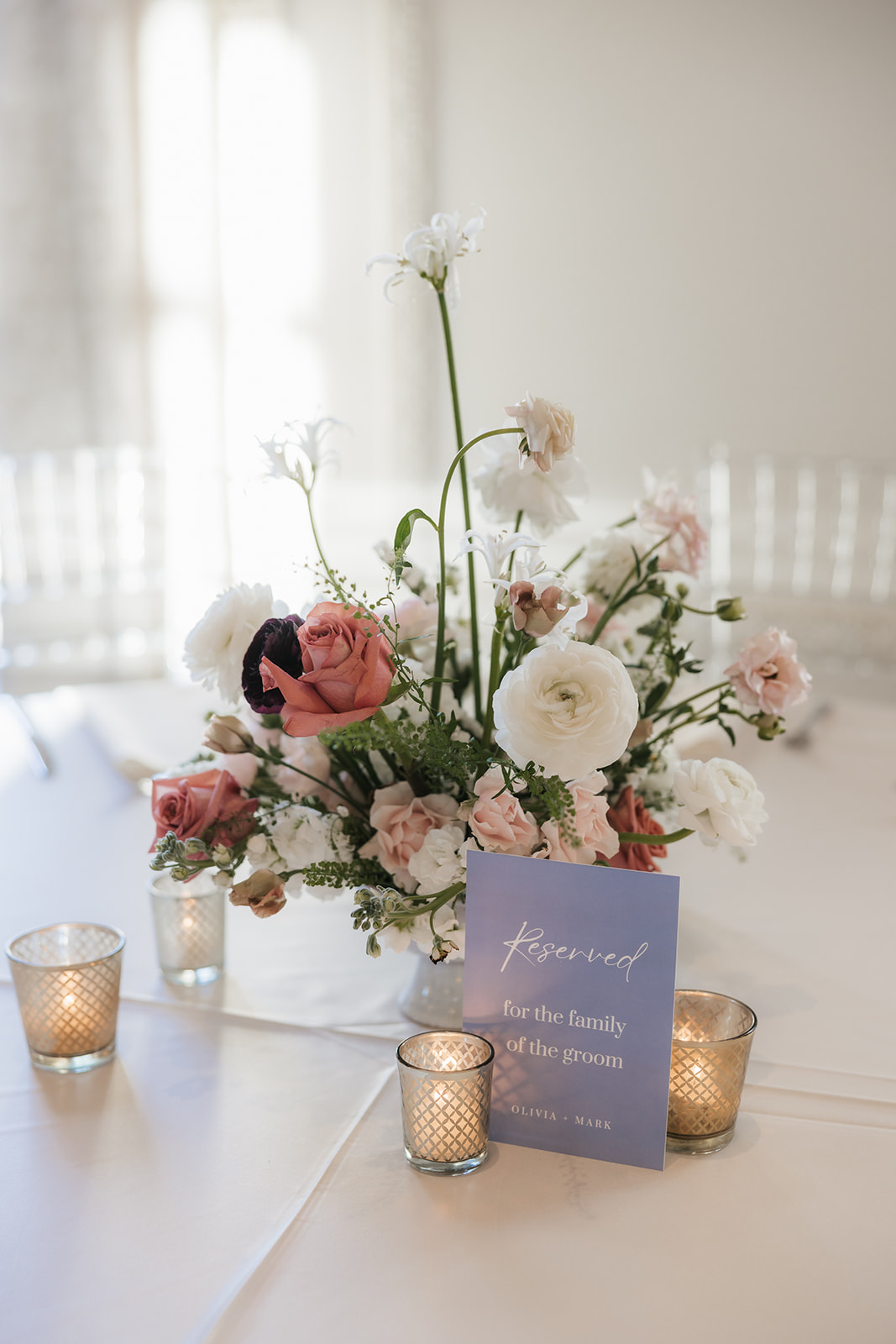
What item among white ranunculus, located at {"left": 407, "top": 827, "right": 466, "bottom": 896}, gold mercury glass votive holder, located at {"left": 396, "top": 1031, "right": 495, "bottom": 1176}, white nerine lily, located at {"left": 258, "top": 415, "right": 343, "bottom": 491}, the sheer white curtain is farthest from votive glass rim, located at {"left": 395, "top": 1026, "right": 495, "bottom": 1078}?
the sheer white curtain

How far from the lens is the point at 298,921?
1.15 m

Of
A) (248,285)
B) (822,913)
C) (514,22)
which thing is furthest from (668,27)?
(822,913)

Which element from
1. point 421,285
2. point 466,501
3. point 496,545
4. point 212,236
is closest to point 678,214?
point 421,285

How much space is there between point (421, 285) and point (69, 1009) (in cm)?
285

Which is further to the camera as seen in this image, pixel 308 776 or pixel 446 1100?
pixel 308 776

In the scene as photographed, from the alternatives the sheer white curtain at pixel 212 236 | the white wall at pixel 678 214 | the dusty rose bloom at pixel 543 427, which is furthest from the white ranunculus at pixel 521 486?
the sheer white curtain at pixel 212 236

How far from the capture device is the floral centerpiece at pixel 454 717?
0.72m

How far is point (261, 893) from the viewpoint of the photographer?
801 millimetres

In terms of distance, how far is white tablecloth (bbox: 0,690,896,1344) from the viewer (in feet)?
2.05

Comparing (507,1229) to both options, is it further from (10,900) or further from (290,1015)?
(10,900)

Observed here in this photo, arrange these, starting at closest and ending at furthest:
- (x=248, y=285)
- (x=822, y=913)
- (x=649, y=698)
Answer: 1. (x=649, y=698)
2. (x=822, y=913)
3. (x=248, y=285)

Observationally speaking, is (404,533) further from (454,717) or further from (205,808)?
(205,808)

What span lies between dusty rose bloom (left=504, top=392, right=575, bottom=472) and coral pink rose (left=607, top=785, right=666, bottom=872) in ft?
0.92

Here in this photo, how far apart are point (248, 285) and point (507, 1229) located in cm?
386
